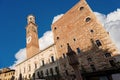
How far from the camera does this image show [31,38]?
41062mm

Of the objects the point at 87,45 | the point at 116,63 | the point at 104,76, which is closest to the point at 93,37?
the point at 87,45

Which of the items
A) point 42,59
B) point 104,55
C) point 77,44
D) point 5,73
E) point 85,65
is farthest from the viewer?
point 5,73

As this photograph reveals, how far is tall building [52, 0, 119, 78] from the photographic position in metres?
20.9

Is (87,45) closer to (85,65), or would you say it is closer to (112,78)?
(85,65)

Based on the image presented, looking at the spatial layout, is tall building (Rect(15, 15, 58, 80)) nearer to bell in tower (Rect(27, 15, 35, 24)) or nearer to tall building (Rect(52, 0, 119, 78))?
tall building (Rect(52, 0, 119, 78))

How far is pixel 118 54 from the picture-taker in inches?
778

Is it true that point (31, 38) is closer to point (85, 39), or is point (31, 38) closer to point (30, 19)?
point (30, 19)

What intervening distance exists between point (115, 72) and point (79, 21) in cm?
1658

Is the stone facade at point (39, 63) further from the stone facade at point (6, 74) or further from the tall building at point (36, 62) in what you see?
the stone facade at point (6, 74)

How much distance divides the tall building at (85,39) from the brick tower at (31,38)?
10996 mm

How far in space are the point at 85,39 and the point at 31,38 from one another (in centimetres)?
2126

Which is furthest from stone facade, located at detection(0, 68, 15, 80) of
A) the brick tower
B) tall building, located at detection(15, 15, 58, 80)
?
the brick tower

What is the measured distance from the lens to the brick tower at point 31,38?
1553 inches

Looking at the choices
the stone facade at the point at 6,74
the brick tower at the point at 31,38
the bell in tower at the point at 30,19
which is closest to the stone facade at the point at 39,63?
the brick tower at the point at 31,38
